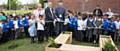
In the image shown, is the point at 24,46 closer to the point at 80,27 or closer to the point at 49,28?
the point at 49,28

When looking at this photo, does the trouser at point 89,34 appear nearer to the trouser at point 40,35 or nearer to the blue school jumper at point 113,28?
the blue school jumper at point 113,28

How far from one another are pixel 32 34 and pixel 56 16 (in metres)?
1.34

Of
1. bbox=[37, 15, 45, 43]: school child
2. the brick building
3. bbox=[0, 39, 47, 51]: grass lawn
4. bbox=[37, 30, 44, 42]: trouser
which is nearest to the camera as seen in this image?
bbox=[0, 39, 47, 51]: grass lawn

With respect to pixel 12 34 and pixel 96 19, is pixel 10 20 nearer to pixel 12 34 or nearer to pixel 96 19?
pixel 12 34

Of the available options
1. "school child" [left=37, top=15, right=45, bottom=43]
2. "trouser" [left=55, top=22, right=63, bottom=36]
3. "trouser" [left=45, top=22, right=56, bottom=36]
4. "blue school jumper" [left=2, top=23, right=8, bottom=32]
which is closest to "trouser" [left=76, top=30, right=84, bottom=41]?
"trouser" [left=55, top=22, right=63, bottom=36]

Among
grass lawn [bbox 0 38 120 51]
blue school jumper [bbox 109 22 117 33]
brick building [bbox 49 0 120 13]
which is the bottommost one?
grass lawn [bbox 0 38 120 51]

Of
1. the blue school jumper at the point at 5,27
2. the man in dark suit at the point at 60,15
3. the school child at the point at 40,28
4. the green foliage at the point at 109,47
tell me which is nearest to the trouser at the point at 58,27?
the man in dark suit at the point at 60,15

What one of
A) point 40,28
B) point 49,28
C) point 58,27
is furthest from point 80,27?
point 40,28

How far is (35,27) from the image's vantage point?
8773 millimetres

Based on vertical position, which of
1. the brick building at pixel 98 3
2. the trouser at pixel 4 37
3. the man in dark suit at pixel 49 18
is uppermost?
the brick building at pixel 98 3

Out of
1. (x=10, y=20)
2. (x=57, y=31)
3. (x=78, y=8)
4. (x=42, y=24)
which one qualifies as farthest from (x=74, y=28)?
(x=78, y=8)

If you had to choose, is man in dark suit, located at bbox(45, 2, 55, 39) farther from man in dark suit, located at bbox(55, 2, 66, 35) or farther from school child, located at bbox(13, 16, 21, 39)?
school child, located at bbox(13, 16, 21, 39)

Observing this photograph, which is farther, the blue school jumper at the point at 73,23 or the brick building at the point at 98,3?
the brick building at the point at 98,3

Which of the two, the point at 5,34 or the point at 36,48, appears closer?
the point at 36,48
